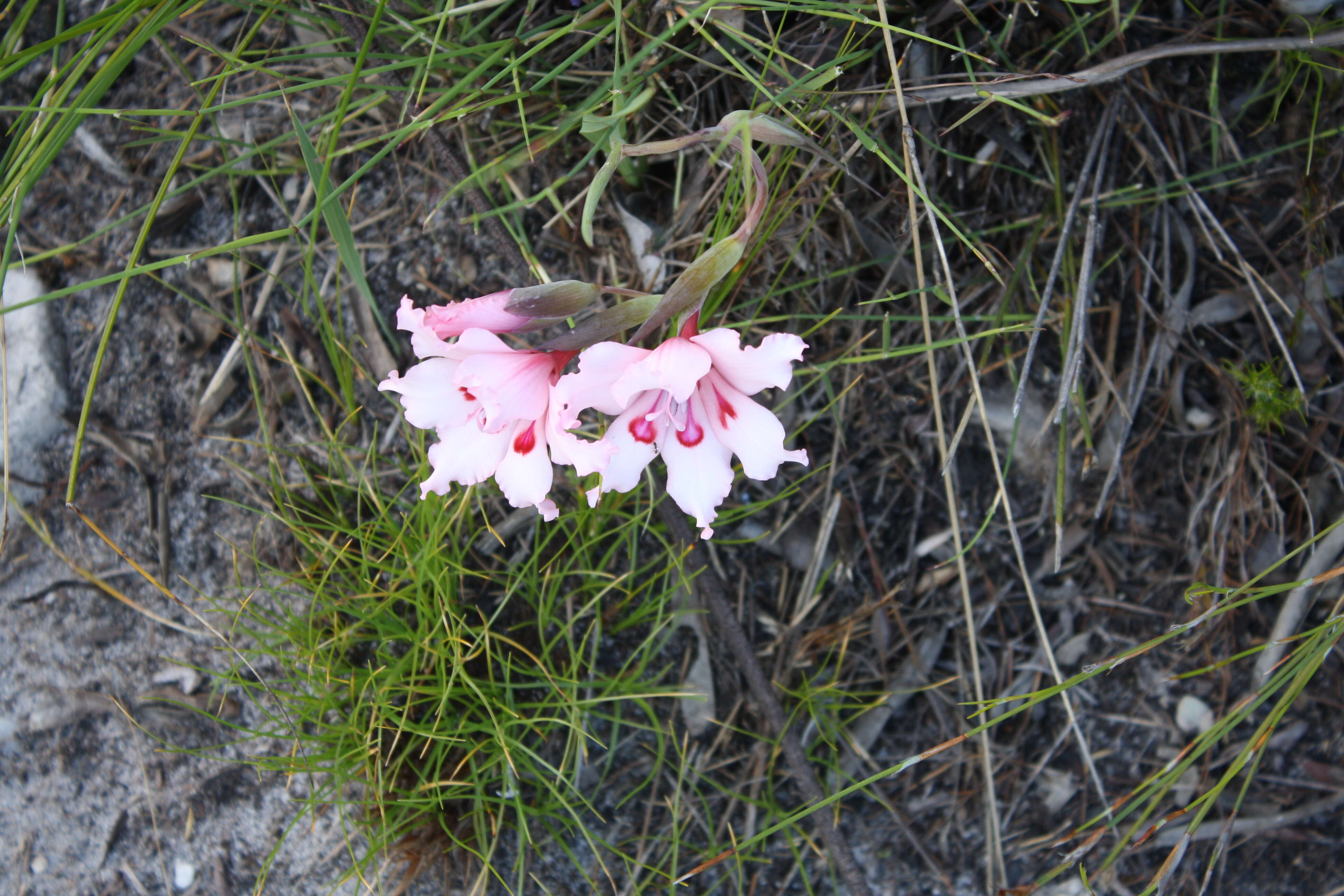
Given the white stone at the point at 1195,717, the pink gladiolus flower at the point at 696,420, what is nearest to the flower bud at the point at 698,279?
the pink gladiolus flower at the point at 696,420

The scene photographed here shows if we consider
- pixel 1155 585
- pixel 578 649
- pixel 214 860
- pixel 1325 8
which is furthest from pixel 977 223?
pixel 214 860

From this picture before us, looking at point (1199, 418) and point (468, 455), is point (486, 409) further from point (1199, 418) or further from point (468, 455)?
point (1199, 418)

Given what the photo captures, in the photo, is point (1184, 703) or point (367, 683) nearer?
point (367, 683)

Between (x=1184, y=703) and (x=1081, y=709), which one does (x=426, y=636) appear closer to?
(x=1081, y=709)

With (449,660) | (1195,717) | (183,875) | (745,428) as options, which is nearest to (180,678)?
(183,875)

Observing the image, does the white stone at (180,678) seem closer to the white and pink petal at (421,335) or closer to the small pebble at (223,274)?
the small pebble at (223,274)
